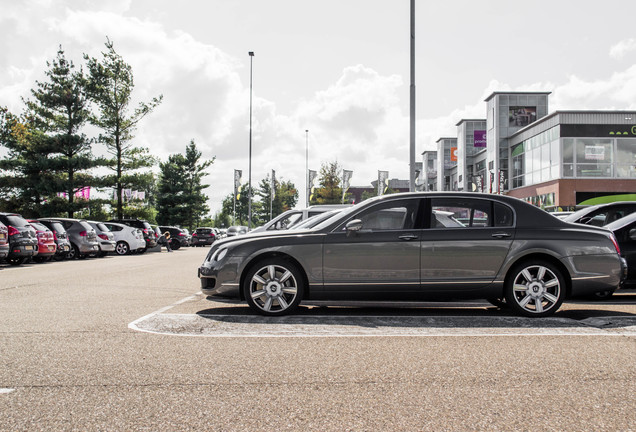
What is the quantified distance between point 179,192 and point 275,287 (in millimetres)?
62101

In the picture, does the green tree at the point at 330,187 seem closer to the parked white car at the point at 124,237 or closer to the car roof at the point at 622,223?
the parked white car at the point at 124,237

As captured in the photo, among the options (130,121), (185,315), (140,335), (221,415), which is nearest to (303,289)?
(185,315)

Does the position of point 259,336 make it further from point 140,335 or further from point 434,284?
point 434,284

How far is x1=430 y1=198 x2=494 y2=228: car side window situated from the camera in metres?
7.33

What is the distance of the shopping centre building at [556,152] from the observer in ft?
137

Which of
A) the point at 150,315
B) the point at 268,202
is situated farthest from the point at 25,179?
the point at 268,202

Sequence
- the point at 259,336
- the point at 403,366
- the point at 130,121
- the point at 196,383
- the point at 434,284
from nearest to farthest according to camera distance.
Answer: the point at 196,383 → the point at 403,366 → the point at 259,336 → the point at 434,284 → the point at 130,121

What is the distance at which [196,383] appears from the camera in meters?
4.06

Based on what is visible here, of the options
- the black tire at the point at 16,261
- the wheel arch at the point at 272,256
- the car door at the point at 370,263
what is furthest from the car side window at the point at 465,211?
the black tire at the point at 16,261

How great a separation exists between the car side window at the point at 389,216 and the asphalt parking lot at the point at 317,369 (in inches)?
44.0

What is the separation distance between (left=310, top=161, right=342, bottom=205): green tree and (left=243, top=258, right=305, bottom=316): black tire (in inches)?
2575

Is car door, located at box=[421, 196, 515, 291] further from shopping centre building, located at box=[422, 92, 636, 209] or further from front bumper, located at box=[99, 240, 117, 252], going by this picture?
shopping centre building, located at box=[422, 92, 636, 209]

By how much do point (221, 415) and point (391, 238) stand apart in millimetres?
4139

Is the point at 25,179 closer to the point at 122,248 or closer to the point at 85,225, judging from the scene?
the point at 122,248
